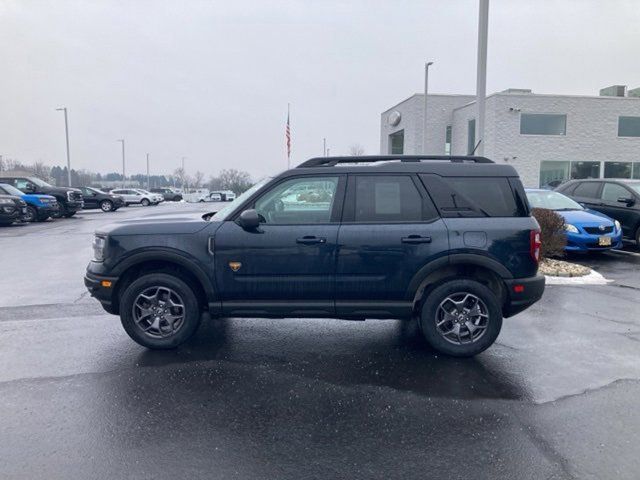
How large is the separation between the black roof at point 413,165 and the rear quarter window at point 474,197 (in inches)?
3.0

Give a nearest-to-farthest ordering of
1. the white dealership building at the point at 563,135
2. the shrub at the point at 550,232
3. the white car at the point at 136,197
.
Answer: the shrub at the point at 550,232, the white dealership building at the point at 563,135, the white car at the point at 136,197

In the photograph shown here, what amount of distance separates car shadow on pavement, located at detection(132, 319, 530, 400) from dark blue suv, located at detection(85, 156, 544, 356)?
0.25 m

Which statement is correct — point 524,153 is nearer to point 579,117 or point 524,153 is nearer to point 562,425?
point 579,117

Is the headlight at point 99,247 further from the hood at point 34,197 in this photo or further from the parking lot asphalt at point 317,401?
the hood at point 34,197

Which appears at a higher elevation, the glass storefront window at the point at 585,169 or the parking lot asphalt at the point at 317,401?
the glass storefront window at the point at 585,169

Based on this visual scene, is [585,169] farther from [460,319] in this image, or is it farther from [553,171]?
[460,319]

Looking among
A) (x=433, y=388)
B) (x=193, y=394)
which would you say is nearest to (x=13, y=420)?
(x=193, y=394)

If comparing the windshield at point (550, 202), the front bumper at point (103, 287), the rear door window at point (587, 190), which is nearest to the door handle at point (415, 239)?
the front bumper at point (103, 287)

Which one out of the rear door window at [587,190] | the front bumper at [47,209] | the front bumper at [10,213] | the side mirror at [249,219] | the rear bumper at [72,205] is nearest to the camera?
the side mirror at [249,219]

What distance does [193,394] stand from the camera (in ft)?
13.0

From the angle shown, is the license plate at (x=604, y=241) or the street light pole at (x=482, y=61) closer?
the street light pole at (x=482, y=61)

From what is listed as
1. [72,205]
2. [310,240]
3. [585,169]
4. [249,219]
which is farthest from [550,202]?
[72,205]

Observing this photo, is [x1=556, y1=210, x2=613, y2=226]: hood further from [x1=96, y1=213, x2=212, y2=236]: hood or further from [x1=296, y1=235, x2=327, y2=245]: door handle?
[x1=96, y1=213, x2=212, y2=236]: hood

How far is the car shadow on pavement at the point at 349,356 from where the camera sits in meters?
4.19
